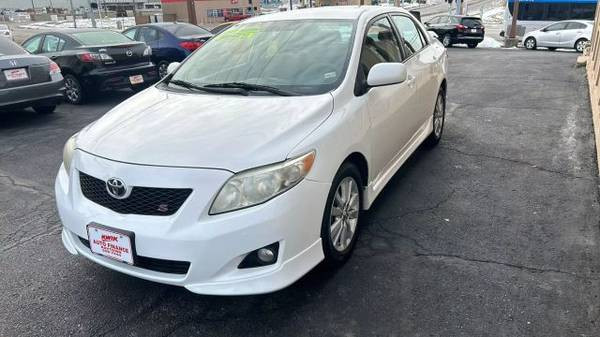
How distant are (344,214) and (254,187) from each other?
0.86 meters

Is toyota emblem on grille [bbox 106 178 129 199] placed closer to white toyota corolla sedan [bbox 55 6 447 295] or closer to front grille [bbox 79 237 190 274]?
white toyota corolla sedan [bbox 55 6 447 295]

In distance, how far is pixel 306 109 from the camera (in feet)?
9.30

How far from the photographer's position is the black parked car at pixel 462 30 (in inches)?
843

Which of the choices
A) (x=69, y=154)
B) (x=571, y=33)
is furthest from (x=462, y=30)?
(x=69, y=154)

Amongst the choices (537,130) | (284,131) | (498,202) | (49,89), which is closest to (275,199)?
(284,131)

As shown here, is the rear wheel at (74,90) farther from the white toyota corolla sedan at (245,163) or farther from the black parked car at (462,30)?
the black parked car at (462,30)

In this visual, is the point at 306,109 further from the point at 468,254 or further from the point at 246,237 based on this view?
the point at 468,254

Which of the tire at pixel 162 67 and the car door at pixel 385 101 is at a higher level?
the car door at pixel 385 101

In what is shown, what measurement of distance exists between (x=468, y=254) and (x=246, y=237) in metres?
1.71

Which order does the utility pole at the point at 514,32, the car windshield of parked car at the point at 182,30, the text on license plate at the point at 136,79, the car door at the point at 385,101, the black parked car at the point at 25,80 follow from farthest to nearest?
the utility pole at the point at 514,32 < the car windshield of parked car at the point at 182,30 < the text on license plate at the point at 136,79 < the black parked car at the point at 25,80 < the car door at the point at 385,101

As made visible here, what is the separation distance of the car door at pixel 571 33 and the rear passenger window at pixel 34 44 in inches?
783

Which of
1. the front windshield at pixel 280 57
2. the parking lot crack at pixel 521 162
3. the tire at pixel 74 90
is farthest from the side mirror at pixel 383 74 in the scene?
the tire at pixel 74 90

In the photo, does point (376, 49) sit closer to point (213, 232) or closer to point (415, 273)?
point (415, 273)

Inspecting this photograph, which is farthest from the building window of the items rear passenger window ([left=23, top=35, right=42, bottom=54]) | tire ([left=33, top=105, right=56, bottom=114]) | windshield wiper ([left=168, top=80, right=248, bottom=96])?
windshield wiper ([left=168, top=80, right=248, bottom=96])
